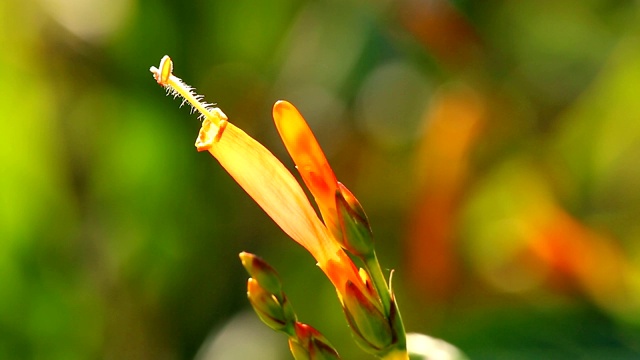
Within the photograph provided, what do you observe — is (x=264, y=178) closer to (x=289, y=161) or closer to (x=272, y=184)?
(x=272, y=184)

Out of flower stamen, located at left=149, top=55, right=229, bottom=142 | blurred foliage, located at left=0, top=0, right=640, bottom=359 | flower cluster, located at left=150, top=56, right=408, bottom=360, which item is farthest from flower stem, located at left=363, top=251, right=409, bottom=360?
blurred foliage, located at left=0, top=0, right=640, bottom=359

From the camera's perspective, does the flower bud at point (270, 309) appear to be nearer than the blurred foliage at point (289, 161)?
Yes

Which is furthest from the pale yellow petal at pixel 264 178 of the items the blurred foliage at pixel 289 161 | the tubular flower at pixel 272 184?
the blurred foliage at pixel 289 161

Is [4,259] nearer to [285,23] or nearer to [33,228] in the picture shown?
[33,228]

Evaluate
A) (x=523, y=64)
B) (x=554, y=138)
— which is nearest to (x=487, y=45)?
(x=523, y=64)

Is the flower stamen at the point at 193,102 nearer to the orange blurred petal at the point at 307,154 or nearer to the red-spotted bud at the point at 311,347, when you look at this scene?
the orange blurred petal at the point at 307,154
